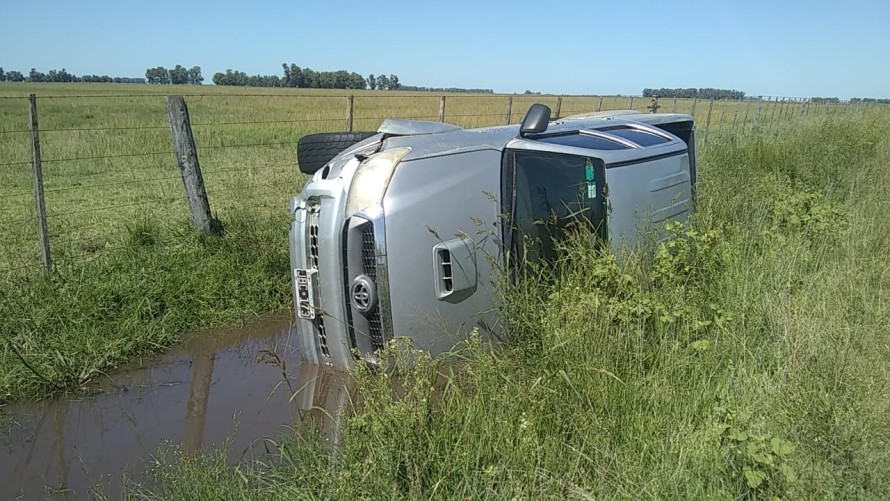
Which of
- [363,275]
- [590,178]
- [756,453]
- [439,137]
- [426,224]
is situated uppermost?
[439,137]

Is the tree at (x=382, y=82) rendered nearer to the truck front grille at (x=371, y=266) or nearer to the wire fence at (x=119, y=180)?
the wire fence at (x=119, y=180)

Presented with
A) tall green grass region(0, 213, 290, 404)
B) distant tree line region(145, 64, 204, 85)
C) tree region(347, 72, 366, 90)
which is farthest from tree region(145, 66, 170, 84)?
tall green grass region(0, 213, 290, 404)

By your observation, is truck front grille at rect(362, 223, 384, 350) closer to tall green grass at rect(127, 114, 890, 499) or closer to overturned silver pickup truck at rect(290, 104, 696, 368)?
overturned silver pickup truck at rect(290, 104, 696, 368)

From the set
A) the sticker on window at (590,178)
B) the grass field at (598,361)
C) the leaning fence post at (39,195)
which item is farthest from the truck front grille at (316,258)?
the leaning fence post at (39,195)

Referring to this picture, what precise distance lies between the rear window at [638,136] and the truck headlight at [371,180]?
2174mm

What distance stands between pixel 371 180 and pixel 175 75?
A: 11271 cm

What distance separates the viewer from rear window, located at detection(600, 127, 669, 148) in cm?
498

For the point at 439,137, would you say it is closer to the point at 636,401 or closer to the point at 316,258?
the point at 316,258

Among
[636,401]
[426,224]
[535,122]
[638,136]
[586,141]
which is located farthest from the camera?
[638,136]

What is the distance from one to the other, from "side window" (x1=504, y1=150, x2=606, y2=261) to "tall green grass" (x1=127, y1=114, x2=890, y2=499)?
145mm

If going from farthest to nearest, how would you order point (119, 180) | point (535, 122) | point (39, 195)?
point (119, 180)
point (39, 195)
point (535, 122)

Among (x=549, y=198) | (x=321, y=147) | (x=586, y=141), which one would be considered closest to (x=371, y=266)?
(x=549, y=198)

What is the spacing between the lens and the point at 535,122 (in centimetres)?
414

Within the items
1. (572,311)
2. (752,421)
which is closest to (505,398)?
(572,311)
